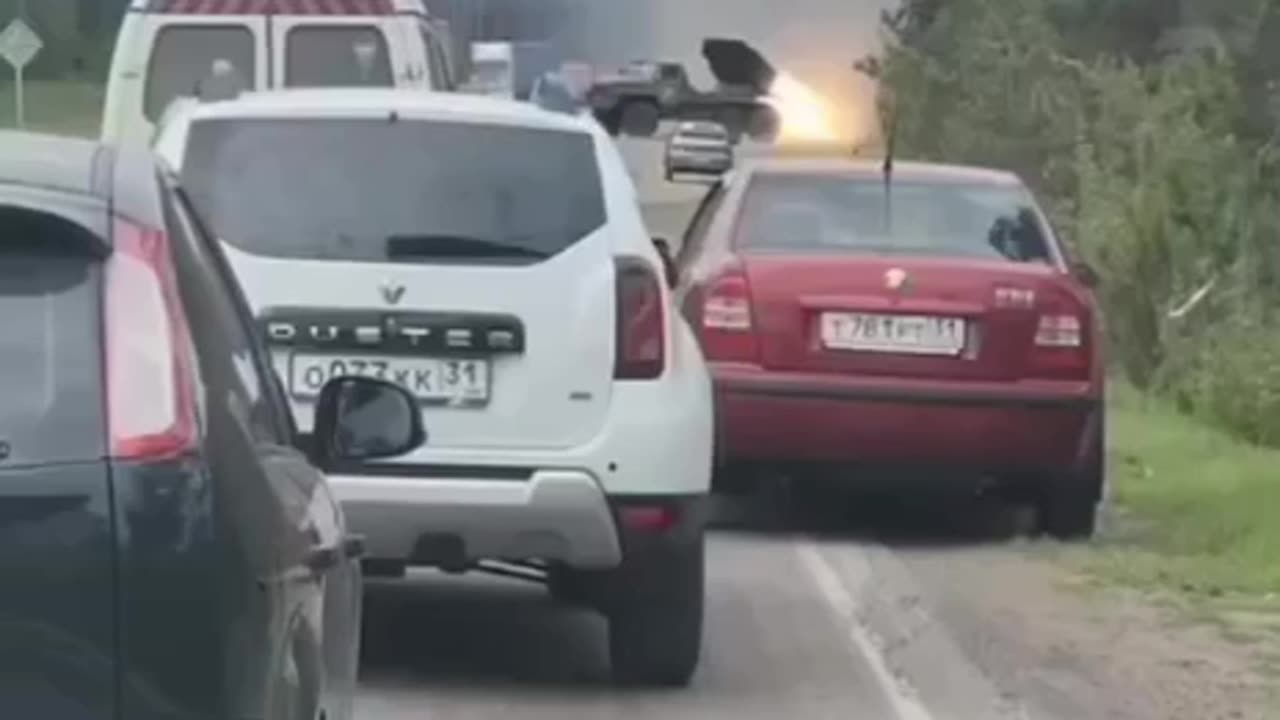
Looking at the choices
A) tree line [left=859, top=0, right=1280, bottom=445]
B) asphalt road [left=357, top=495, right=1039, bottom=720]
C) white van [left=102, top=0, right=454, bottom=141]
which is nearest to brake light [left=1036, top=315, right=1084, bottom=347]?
asphalt road [left=357, top=495, right=1039, bottom=720]

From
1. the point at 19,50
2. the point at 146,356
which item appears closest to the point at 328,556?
the point at 146,356

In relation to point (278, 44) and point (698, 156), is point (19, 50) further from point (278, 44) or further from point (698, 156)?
point (278, 44)

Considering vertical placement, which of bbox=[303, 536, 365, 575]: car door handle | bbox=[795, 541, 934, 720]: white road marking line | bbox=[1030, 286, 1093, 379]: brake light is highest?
bbox=[303, 536, 365, 575]: car door handle

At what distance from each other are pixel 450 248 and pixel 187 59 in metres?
10.5

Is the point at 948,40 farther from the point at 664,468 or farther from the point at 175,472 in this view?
the point at 175,472

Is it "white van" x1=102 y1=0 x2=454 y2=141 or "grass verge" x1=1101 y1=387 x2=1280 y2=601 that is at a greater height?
"white van" x1=102 y1=0 x2=454 y2=141

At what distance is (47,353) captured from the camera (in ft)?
15.6

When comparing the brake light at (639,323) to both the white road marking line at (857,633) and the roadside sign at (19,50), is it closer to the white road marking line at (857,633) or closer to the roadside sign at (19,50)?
the white road marking line at (857,633)

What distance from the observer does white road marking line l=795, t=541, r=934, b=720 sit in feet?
34.3

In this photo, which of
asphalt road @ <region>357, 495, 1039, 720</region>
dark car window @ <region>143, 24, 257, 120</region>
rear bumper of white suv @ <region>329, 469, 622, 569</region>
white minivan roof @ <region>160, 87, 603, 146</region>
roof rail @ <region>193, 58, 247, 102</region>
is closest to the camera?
rear bumper of white suv @ <region>329, 469, 622, 569</region>

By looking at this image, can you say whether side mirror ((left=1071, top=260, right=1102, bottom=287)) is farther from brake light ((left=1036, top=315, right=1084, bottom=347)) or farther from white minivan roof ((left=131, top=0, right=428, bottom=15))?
white minivan roof ((left=131, top=0, right=428, bottom=15))

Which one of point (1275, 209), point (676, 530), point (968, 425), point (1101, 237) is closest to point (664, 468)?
point (676, 530)

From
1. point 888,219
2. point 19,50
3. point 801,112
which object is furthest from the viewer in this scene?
point 801,112

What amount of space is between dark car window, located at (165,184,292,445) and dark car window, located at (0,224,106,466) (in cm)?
25
